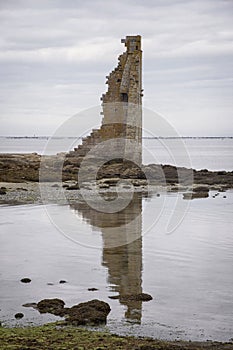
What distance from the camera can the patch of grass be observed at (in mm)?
7531

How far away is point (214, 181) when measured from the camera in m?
35.7

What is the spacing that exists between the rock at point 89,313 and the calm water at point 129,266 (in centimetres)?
13

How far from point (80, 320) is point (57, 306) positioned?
2.50 feet

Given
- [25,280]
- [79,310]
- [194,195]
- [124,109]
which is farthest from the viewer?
[124,109]

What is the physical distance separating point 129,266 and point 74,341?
4.60 meters

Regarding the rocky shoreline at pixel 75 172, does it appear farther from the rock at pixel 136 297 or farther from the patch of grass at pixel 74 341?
the patch of grass at pixel 74 341

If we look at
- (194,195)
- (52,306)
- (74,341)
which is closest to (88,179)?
(194,195)

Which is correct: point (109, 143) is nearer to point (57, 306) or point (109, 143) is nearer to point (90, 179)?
point (90, 179)

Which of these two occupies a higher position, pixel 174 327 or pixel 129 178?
pixel 129 178

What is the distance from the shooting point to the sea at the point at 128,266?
350 inches

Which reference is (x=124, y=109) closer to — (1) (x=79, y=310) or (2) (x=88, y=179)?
(2) (x=88, y=179)

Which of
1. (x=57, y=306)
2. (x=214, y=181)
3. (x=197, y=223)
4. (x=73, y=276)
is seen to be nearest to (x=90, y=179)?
(x=214, y=181)

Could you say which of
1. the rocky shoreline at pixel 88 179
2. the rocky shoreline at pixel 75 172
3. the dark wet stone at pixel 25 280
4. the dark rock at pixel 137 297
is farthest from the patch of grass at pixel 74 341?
the rocky shoreline at pixel 75 172

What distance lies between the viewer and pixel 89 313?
8.77 m
